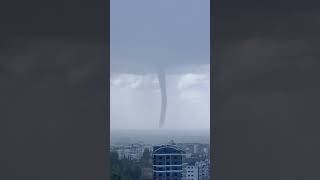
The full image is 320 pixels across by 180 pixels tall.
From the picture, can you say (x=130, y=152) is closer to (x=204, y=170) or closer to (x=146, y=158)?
(x=146, y=158)

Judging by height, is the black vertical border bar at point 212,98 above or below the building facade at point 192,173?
above

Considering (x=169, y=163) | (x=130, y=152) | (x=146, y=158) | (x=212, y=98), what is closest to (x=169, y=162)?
(x=169, y=163)

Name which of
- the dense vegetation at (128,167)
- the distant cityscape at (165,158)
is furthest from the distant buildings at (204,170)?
the dense vegetation at (128,167)

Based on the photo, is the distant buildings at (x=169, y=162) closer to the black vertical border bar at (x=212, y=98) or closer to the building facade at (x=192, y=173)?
the building facade at (x=192, y=173)

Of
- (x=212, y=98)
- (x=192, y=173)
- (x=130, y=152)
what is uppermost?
(x=212, y=98)

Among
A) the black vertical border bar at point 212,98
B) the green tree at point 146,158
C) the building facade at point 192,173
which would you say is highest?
the black vertical border bar at point 212,98

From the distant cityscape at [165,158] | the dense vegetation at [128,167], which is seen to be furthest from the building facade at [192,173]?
the dense vegetation at [128,167]

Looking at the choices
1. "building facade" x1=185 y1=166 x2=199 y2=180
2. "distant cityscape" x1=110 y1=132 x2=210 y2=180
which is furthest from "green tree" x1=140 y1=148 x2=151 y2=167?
"building facade" x1=185 y1=166 x2=199 y2=180
